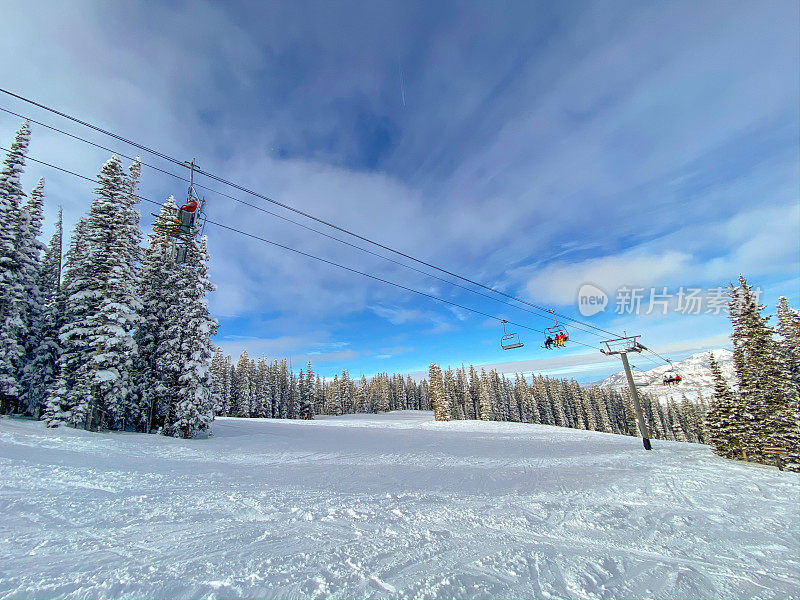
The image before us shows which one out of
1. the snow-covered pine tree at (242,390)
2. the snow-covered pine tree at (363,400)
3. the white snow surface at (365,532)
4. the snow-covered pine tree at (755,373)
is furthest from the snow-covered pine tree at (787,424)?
the snow-covered pine tree at (363,400)

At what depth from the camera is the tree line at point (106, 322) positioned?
2009cm

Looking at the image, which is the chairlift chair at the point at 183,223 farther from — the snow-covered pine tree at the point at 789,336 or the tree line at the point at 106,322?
the snow-covered pine tree at the point at 789,336

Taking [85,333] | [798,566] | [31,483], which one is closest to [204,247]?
[85,333]

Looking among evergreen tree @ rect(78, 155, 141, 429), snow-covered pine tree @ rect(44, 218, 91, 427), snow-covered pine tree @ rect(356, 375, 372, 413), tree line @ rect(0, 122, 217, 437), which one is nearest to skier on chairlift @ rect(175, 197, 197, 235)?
tree line @ rect(0, 122, 217, 437)

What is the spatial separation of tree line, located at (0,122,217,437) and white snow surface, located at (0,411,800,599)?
6.74m

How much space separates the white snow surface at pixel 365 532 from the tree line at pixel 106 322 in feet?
22.1

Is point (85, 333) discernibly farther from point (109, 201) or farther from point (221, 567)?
point (221, 567)

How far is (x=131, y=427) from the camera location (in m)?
26.0

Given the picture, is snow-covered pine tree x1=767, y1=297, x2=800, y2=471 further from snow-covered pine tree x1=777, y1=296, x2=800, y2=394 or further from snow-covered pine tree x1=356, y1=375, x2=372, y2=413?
snow-covered pine tree x1=356, y1=375, x2=372, y2=413

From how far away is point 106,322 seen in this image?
66.5 feet

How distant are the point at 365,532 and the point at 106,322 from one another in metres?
22.9

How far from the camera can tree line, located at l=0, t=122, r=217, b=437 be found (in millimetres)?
20094

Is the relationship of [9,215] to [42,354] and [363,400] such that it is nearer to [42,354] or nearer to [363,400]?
[42,354]

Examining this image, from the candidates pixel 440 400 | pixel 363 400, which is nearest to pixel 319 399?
pixel 363 400
